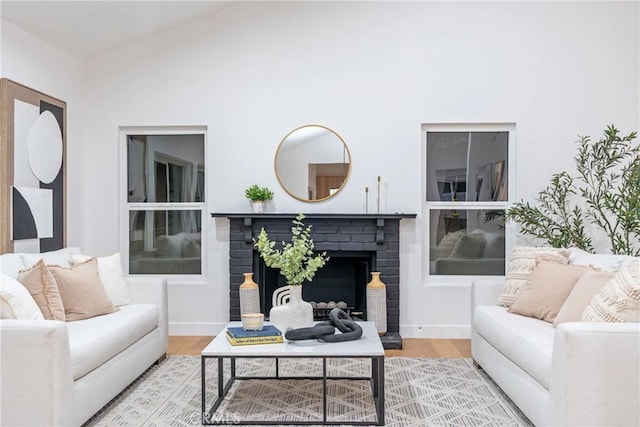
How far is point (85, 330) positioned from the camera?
9.68 ft

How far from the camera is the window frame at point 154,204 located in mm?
4923

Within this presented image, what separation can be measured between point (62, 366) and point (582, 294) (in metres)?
2.61

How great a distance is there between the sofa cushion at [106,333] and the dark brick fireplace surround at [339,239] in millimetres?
1085

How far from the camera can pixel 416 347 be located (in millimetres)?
4402

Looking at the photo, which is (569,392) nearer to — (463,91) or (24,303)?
(24,303)

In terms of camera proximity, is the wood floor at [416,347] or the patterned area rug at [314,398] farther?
the wood floor at [416,347]

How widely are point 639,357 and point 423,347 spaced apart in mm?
2316

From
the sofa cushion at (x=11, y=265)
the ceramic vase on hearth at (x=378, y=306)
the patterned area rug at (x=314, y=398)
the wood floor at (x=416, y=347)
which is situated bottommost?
the wood floor at (x=416, y=347)

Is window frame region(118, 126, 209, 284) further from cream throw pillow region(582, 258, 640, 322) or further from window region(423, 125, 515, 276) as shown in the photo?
cream throw pillow region(582, 258, 640, 322)

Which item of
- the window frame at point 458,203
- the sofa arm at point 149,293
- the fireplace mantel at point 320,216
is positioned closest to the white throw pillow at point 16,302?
the sofa arm at point 149,293

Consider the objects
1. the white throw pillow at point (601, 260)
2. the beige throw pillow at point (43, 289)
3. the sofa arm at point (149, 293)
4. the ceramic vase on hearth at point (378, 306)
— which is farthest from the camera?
the ceramic vase on hearth at point (378, 306)

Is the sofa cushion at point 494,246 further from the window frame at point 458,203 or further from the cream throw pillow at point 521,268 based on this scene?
the cream throw pillow at point 521,268

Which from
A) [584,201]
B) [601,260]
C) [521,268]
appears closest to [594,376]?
[601,260]

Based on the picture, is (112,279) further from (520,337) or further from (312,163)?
(520,337)
